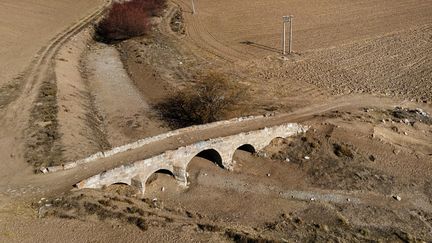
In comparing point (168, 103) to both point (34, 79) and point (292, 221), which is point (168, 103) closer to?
point (34, 79)

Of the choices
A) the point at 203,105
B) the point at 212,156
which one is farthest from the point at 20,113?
the point at 212,156

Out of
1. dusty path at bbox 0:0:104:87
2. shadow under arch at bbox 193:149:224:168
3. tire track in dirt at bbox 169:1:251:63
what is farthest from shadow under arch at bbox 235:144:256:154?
dusty path at bbox 0:0:104:87

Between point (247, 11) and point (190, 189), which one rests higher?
point (247, 11)

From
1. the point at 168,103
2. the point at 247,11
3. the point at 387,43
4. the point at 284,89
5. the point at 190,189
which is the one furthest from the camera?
the point at 247,11

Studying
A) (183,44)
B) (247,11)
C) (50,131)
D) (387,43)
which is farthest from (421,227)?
(247,11)

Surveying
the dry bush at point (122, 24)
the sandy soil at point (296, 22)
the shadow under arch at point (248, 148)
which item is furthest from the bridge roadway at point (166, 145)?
the dry bush at point (122, 24)

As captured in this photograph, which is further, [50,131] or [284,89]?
[284,89]
